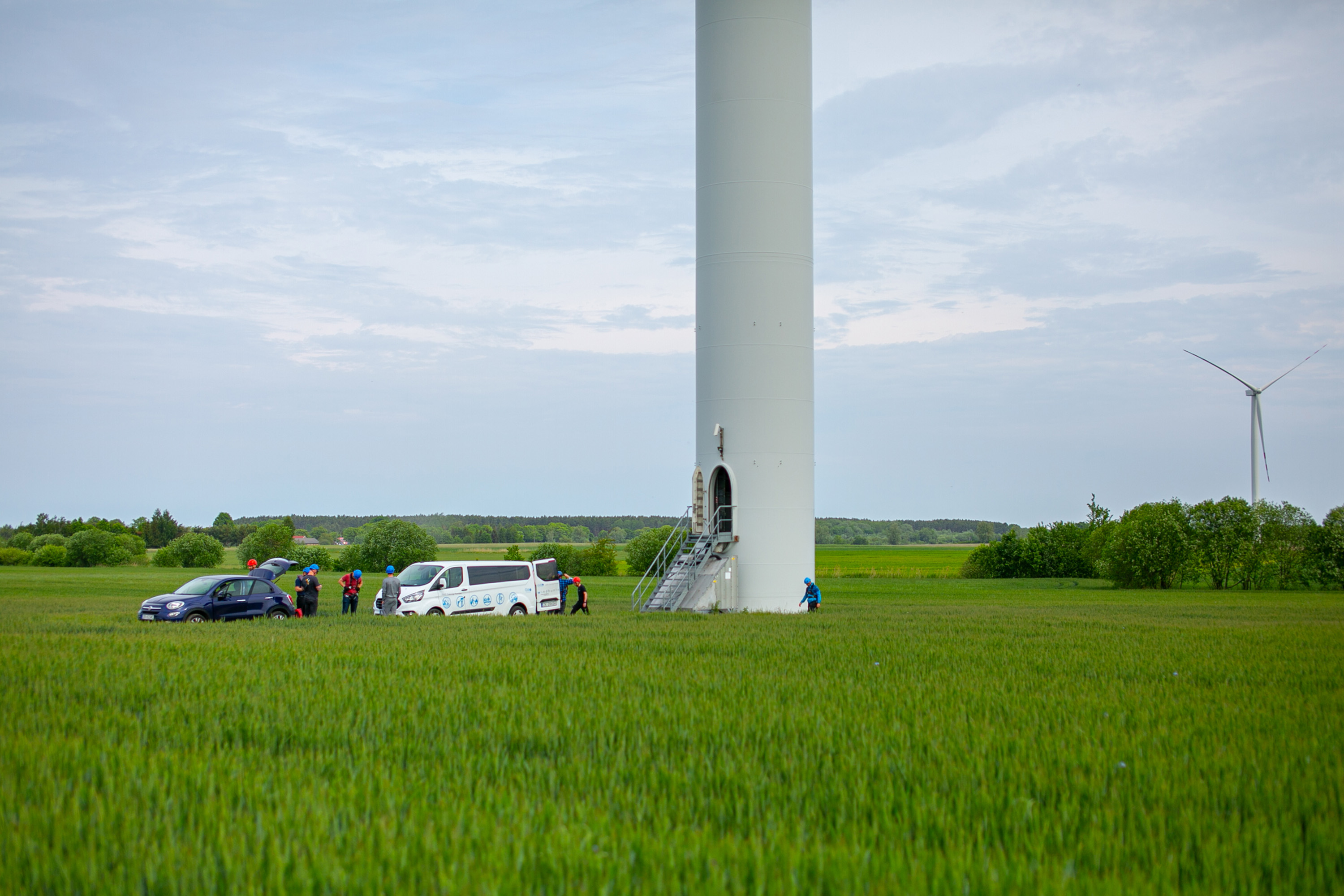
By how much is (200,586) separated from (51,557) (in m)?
71.3

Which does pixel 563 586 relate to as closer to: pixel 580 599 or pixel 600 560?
pixel 580 599

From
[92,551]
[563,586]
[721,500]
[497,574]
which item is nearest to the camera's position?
[497,574]

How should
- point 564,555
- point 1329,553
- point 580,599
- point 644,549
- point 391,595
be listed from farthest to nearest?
point 564,555
point 644,549
point 1329,553
point 580,599
point 391,595

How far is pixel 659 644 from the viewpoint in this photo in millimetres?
18812

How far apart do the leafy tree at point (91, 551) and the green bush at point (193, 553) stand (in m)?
3.78

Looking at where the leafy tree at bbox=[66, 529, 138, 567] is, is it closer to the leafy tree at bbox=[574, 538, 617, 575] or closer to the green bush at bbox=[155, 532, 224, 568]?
the green bush at bbox=[155, 532, 224, 568]

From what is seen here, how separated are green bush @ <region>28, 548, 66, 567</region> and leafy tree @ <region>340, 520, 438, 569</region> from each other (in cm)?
2681

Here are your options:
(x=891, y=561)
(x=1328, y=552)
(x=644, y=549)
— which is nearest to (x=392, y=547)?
(x=644, y=549)

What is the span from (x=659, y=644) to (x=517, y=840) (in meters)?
12.8

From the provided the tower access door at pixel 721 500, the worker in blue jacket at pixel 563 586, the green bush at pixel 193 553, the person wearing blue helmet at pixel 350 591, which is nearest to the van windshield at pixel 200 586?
the person wearing blue helmet at pixel 350 591

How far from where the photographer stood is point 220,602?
89.7ft

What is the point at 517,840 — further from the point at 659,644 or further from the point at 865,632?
the point at 865,632

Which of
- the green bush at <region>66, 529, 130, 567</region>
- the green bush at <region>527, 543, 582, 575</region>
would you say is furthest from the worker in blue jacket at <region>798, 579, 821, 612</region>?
the green bush at <region>66, 529, 130, 567</region>

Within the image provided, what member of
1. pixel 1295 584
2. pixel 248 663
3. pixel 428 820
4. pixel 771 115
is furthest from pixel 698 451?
pixel 1295 584
